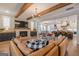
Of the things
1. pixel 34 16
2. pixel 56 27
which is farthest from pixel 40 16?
pixel 56 27

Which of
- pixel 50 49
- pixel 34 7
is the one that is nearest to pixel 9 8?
pixel 34 7

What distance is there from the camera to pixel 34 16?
274 cm

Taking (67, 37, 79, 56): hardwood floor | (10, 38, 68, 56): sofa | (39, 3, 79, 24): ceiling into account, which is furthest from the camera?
(67, 37, 79, 56): hardwood floor

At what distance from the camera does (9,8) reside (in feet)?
8.41

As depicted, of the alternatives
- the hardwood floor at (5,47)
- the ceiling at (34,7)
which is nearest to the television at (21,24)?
the ceiling at (34,7)

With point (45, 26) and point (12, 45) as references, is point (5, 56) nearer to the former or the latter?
point (12, 45)

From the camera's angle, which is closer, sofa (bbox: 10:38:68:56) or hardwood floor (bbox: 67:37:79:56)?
sofa (bbox: 10:38:68:56)

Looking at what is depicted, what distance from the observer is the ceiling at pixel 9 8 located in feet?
8.39

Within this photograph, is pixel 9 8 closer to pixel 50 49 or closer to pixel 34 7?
pixel 34 7

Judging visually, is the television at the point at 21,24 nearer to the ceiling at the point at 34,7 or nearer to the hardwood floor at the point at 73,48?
the ceiling at the point at 34,7

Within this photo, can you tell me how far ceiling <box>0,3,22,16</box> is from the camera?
2.56 meters

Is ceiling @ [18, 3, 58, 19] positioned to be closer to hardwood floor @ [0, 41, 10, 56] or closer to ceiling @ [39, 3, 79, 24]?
ceiling @ [39, 3, 79, 24]

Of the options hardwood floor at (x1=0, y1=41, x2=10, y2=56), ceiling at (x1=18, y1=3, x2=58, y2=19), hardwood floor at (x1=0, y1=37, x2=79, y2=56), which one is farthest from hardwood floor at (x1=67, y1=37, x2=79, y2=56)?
hardwood floor at (x1=0, y1=41, x2=10, y2=56)

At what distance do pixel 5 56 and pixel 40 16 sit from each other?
1.32 metres
